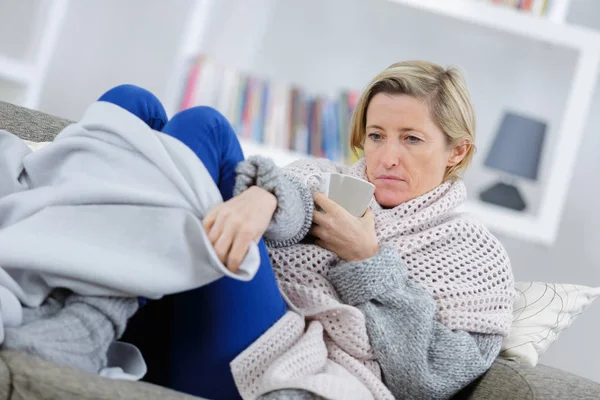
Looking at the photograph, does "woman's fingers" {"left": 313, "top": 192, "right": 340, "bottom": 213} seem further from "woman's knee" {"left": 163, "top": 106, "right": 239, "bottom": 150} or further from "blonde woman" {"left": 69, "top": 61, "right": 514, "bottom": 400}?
"woman's knee" {"left": 163, "top": 106, "right": 239, "bottom": 150}

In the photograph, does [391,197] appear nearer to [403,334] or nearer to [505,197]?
[403,334]

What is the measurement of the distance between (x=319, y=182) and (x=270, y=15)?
1.65 meters

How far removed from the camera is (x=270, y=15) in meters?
2.86

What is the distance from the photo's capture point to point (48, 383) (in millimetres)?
781

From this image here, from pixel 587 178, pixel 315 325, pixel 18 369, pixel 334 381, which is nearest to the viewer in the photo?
pixel 18 369

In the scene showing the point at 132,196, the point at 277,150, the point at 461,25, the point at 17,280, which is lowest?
the point at 277,150

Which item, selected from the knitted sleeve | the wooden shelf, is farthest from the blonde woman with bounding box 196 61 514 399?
the wooden shelf

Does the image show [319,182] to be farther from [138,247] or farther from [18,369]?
[18,369]

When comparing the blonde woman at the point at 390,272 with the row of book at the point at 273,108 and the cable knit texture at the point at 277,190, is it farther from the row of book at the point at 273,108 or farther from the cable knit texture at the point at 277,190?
the row of book at the point at 273,108

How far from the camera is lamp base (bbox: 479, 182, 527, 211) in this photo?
2783mm

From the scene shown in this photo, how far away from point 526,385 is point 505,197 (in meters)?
1.59

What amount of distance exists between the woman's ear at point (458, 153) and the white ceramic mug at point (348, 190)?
1.21 feet

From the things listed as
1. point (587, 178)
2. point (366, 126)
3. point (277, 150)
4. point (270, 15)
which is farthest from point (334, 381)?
point (587, 178)

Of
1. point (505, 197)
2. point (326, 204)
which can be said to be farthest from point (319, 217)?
point (505, 197)
